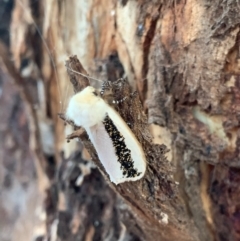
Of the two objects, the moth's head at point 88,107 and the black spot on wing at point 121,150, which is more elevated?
the moth's head at point 88,107

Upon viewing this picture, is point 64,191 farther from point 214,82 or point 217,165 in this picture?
point 214,82

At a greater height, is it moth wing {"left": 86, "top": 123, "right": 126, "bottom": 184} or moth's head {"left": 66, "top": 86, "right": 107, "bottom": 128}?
moth's head {"left": 66, "top": 86, "right": 107, "bottom": 128}

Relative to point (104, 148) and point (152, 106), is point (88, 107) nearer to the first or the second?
point (104, 148)

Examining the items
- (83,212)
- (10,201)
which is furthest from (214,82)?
(10,201)

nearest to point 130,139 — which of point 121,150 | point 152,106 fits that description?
point 121,150

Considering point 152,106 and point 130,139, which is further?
point 152,106
